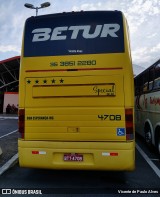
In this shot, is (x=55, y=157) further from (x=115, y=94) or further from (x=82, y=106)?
(x=115, y=94)

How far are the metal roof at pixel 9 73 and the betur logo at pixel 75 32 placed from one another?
3078cm

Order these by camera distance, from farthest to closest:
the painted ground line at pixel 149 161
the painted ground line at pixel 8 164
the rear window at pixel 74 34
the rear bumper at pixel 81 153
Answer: the painted ground line at pixel 149 161 < the painted ground line at pixel 8 164 < the rear window at pixel 74 34 < the rear bumper at pixel 81 153

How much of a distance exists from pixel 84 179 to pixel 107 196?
1.22m

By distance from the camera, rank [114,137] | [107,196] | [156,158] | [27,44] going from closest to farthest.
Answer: [107,196], [114,137], [27,44], [156,158]

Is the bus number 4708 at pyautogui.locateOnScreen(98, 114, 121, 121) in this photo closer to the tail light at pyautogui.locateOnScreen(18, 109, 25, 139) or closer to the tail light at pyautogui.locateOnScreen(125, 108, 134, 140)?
the tail light at pyautogui.locateOnScreen(125, 108, 134, 140)

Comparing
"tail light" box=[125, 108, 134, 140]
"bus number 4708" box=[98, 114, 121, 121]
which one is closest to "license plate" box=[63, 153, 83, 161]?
"bus number 4708" box=[98, 114, 121, 121]

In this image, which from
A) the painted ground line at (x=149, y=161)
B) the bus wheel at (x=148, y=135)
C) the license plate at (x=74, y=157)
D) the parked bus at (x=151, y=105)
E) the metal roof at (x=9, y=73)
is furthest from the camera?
the metal roof at (x=9, y=73)

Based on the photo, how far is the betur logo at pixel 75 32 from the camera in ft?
19.8

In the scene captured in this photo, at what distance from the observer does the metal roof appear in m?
37.5

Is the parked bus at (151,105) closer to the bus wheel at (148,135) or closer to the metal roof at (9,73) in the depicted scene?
the bus wheel at (148,135)

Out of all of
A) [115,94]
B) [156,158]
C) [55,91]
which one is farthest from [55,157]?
[156,158]

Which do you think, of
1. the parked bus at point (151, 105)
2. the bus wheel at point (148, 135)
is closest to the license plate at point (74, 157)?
the parked bus at point (151, 105)

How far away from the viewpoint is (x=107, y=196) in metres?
5.26

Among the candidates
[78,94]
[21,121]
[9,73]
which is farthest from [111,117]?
[9,73]
